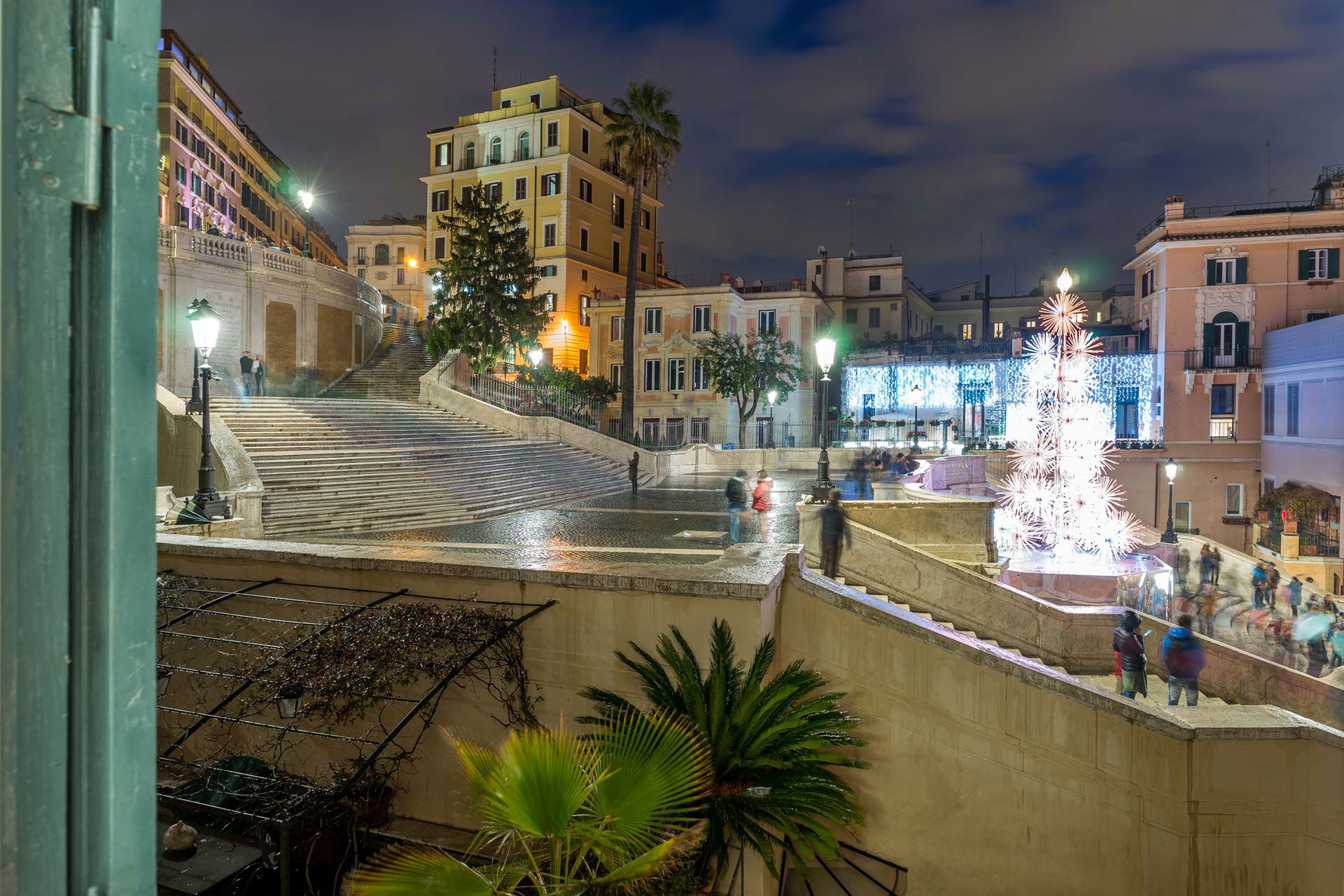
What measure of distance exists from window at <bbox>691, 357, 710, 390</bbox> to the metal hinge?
44680 millimetres

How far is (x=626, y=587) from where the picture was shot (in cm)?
671

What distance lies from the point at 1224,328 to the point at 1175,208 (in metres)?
6.19

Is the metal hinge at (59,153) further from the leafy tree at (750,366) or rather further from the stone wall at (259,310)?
the leafy tree at (750,366)

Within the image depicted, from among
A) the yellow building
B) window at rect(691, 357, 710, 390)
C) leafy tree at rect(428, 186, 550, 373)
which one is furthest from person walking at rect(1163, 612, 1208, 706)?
the yellow building

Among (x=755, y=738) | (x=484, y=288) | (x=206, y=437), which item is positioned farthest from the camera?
(x=484, y=288)

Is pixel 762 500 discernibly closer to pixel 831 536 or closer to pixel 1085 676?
pixel 831 536

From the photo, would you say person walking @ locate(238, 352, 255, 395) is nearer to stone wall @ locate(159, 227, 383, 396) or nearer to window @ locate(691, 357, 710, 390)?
stone wall @ locate(159, 227, 383, 396)

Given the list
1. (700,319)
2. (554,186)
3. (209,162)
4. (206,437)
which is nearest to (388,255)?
(209,162)

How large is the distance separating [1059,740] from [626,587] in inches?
174

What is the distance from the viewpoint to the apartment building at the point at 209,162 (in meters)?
46.8

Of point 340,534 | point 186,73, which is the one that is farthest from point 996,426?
point 186,73

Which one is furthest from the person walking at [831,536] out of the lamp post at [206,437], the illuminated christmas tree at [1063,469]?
the illuminated christmas tree at [1063,469]

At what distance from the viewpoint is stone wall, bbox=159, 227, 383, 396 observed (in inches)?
1065

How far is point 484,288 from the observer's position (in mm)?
34906
